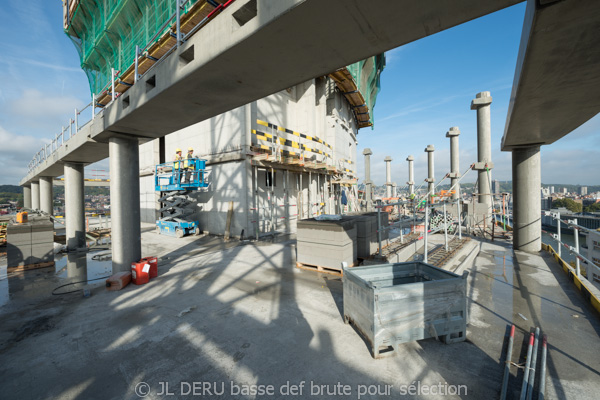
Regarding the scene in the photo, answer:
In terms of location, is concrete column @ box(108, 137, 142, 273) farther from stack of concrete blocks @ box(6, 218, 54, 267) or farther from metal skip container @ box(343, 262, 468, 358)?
metal skip container @ box(343, 262, 468, 358)

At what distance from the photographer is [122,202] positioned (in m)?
6.85

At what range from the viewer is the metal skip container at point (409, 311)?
345 centimetres

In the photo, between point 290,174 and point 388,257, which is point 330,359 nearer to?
point 388,257

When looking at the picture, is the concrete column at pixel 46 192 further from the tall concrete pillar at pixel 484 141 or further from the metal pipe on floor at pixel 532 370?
the tall concrete pillar at pixel 484 141

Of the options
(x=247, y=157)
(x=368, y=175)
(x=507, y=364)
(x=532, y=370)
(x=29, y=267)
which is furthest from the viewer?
(x=368, y=175)

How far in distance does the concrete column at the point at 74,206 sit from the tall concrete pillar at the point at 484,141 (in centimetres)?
2190

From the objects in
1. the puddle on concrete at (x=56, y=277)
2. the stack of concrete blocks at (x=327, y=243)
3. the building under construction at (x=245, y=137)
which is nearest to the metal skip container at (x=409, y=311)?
the stack of concrete blocks at (x=327, y=243)

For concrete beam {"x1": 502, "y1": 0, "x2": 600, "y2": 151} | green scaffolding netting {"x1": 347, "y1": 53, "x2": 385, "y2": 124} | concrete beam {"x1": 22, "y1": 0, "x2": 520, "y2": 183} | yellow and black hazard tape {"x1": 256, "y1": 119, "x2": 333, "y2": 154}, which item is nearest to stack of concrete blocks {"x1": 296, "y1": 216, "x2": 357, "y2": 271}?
concrete beam {"x1": 22, "y1": 0, "x2": 520, "y2": 183}

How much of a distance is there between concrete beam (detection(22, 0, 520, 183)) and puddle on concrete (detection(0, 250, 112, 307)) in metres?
4.95

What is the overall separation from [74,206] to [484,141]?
23.3 meters

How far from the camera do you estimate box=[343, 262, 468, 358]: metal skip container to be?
345 centimetres

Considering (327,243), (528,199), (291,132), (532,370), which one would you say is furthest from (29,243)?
(528,199)

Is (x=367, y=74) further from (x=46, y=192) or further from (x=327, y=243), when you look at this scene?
(x=46, y=192)

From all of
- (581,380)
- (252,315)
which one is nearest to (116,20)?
(252,315)
